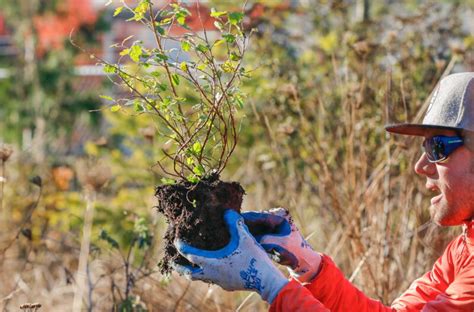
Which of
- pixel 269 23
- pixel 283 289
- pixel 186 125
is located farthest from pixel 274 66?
pixel 283 289

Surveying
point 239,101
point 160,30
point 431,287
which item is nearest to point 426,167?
point 431,287

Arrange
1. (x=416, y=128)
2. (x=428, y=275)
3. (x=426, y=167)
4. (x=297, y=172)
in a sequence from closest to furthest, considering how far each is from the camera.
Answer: (x=426, y=167), (x=416, y=128), (x=428, y=275), (x=297, y=172)

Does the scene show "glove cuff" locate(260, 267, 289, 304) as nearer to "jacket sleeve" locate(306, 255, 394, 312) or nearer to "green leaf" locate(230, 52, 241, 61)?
"jacket sleeve" locate(306, 255, 394, 312)

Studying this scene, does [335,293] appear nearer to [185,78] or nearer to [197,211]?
[197,211]

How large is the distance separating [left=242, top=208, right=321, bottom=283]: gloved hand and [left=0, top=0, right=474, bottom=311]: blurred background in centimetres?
97

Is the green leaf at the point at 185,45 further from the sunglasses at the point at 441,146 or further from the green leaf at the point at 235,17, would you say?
the sunglasses at the point at 441,146

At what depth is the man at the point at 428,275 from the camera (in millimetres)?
2992

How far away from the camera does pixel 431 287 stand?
3.53 m

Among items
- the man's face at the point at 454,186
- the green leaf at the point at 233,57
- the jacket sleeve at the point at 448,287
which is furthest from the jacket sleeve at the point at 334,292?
the green leaf at the point at 233,57

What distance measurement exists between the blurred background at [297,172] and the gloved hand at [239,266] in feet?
3.85

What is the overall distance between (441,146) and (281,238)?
25.1 inches

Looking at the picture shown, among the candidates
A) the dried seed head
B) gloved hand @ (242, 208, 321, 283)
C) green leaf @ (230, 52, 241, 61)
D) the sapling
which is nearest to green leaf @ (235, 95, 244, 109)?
the sapling

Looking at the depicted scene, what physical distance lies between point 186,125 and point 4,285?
10.7ft

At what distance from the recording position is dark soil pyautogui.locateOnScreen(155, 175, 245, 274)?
307 cm
